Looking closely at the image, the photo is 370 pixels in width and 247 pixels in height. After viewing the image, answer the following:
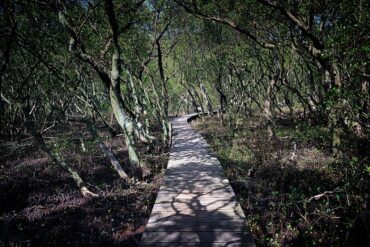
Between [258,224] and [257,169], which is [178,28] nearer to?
[257,169]

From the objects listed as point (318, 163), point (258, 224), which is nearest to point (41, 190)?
point (258, 224)

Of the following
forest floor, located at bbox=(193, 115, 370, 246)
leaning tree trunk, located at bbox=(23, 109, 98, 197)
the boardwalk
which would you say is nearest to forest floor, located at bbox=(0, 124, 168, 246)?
leaning tree trunk, located at bbox=(23, 109, 98, 197)

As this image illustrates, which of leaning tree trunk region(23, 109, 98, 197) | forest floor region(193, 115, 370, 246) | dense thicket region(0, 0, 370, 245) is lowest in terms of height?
forest floor region(193, 115, 370, 246)

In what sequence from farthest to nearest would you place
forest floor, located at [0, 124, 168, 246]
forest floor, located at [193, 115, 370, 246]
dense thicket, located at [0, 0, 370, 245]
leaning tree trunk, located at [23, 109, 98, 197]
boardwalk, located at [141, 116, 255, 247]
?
leaning tree trunk, located at [23, 109, 98, 197], dense thicket, located at [0, 0, 370, 245], forest floor, located at [0, 124, 168, 246], forest floor, located at [193, 115, 370, 246], boardwalk, located at [141, 116, 255, 247]

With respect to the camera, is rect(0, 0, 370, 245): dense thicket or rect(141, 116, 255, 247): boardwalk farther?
rect(0, 0, 370, 245): dense thicket

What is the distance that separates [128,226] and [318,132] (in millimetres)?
13868

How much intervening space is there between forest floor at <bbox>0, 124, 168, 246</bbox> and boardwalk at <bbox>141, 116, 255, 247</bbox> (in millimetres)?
532

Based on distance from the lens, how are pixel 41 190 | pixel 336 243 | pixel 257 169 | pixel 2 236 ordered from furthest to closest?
pixel 257 169, pixel 41 190, pixel 2 236, pixel 336 243

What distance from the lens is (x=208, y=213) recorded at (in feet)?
21.1

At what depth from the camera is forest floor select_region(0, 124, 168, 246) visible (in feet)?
20.2

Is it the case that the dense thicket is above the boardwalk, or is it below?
above

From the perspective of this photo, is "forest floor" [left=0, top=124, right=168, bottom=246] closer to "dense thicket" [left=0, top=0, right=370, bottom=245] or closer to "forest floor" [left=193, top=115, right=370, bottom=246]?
"dense thicket" [left=0, top=0, right=370, bottom=245]

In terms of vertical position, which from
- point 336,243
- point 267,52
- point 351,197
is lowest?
point 336,243

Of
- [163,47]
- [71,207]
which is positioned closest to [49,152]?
[71,207]
